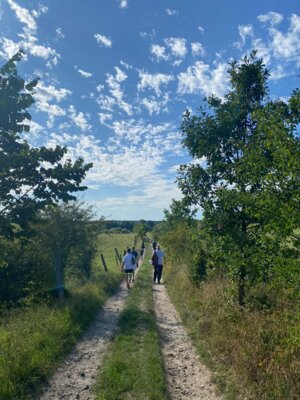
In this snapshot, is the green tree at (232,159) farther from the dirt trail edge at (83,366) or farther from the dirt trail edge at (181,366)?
the dirt trail edge at (83,366)

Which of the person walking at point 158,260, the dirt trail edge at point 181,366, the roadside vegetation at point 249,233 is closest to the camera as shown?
the roadside vegetation at point 249,233

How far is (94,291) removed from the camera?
15.0m

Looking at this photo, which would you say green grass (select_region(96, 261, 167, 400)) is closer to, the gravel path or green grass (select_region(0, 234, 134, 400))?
the gravel path

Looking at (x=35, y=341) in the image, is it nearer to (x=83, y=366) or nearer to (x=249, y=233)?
(x=83, y=366)

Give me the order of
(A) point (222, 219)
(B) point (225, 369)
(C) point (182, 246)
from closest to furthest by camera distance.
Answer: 1. (B) point (225, 369)
2. (A) point (222, 219)
3. (C) point (182, 246)

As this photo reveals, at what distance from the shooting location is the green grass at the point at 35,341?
19.8 ft

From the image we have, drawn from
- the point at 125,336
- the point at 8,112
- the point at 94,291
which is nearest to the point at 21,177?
the point at 8,112

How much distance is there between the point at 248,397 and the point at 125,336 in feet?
14.5

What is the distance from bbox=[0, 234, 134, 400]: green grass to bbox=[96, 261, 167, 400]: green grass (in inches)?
46.4

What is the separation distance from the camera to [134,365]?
6.99 metres

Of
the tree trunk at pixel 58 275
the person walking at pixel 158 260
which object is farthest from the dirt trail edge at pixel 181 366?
the person walking at pixel 158 260

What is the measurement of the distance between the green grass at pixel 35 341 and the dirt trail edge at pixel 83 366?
21 cm

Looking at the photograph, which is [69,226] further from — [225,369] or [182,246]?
[225,369]

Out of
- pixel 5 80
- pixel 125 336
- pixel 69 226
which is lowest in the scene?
pixel 125 336
